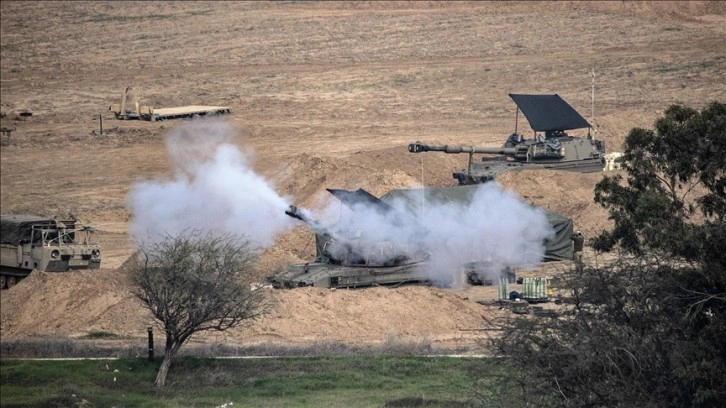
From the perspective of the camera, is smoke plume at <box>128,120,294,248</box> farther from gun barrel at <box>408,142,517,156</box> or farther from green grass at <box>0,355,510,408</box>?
green grass at <box>0,355,510,408</box>

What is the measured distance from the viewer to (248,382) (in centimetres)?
2906

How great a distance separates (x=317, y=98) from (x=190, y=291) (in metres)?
32.9

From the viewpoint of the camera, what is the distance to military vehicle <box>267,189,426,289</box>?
118 feet

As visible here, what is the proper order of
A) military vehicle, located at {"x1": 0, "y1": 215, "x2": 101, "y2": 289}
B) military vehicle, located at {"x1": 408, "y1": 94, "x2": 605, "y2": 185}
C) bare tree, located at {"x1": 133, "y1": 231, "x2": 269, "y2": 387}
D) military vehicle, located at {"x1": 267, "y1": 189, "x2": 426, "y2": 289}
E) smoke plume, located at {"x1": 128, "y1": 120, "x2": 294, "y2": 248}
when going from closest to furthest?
1. bare tree, located at {"x1": 133, "y1": 231, "x2": 269, "y2": 387}
2. military vehicle, located at {"x1": 267, "y1": 189, "x2": 426, "y2": 289}
3. smoke plume, located at {"x1": 128, "y1": 120, "x2": 294, "y2": 248}
4. military vehicle, located at {"x1": 0, "y1": 215, "x2": 101, "y2": 289}
5. military vehicle, located at {"x1": 408, "y1": 94, "x2": 605, "y2": 185}

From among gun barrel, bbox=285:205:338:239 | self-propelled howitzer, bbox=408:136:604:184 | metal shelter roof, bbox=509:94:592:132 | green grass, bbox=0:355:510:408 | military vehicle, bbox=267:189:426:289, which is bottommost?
green grass, bbox=0:355:510:408

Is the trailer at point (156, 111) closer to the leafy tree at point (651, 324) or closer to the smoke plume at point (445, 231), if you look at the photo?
the smoke plume at point (445, 231)

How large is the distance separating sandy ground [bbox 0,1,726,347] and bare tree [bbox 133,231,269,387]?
3305mm

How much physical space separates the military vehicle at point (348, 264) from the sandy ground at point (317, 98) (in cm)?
94

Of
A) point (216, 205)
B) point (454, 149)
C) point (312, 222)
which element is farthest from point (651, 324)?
point (454, 149)

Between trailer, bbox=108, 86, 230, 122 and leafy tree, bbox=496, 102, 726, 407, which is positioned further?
trailer, bbox=108, 86, 230, 122

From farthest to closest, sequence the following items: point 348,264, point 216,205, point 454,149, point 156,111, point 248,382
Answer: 1. point 156,111
2. point 454,149
3. point 216,205
4. point 348,264
5. point 248,382

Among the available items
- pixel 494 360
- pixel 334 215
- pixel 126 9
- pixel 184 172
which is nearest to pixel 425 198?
pixel 334 215

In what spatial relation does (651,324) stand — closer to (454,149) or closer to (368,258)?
(368,258)

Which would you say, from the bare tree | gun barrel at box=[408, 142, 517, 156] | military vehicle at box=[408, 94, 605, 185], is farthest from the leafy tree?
military vehicle at box=[408, 94, 605, 185]
